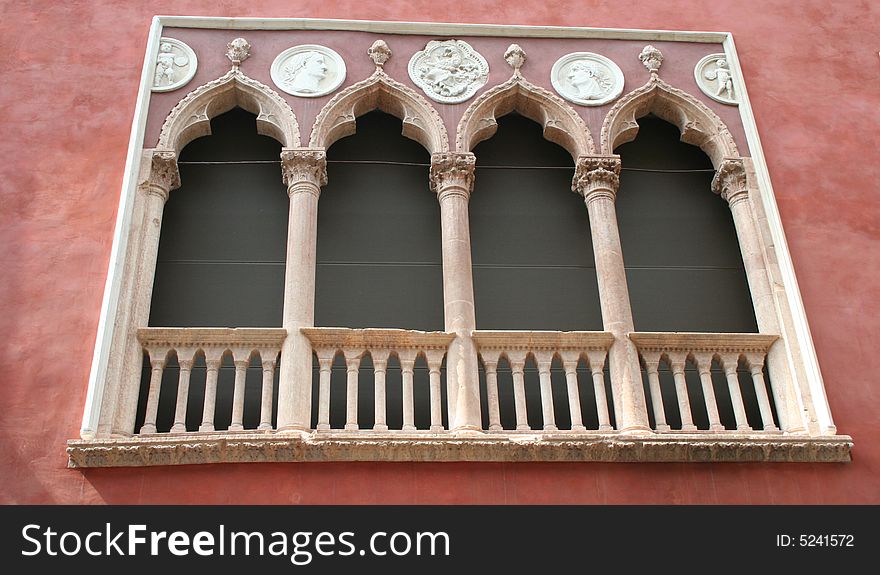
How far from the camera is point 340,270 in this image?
810cm

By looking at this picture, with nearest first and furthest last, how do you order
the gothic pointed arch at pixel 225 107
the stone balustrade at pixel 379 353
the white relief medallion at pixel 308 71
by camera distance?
the stone balustrade at pixel 379 353 < the gothic pointed arch at pixel 225 107 < the white relief medallion at pixel 308 71

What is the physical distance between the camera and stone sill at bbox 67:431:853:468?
21.6ft

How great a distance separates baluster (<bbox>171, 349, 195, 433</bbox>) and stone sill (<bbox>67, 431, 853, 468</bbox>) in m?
0.11

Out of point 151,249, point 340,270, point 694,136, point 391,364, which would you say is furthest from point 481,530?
point 694,136

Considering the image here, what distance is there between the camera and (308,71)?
8.61 metres

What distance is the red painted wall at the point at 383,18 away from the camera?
261 inches

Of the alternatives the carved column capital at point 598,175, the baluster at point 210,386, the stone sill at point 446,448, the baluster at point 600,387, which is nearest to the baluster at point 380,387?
the stone sill at point 446,448

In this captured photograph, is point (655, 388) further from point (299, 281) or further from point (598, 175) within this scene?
point (299, 281)

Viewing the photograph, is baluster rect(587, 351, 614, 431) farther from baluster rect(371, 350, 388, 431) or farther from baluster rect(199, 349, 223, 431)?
baluster rect(199, 349, 223, 431)

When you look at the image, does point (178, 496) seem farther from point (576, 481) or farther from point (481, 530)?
point (576, 481)

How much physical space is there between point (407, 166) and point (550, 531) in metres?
3.63

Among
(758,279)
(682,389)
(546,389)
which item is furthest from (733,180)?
(546,389)

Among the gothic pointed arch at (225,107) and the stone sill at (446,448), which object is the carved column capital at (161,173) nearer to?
the gothic pointed arch at (225,107)

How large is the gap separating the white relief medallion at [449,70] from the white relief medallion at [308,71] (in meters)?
0.67
